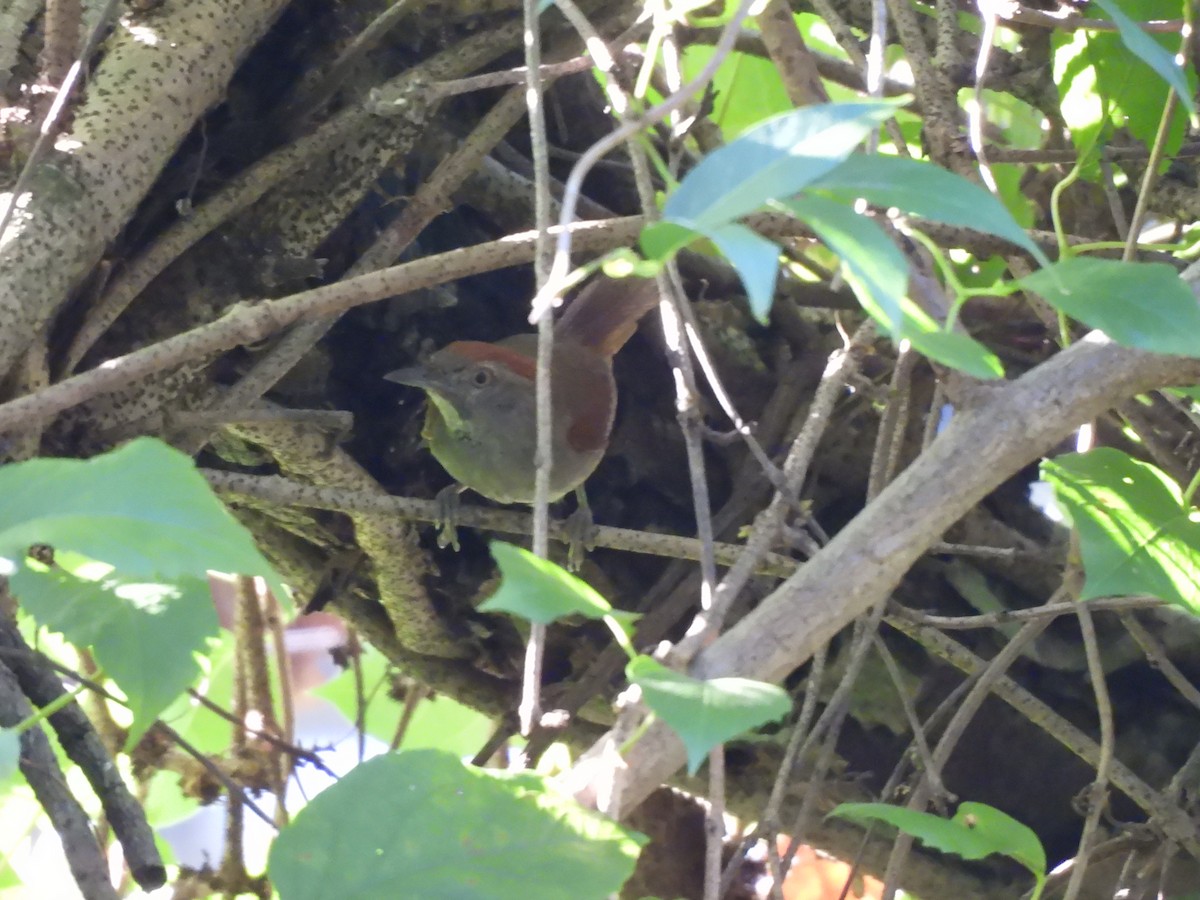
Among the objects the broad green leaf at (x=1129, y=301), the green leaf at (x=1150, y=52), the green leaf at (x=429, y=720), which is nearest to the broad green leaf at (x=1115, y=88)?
the green leaf at (x=1150, y=52)

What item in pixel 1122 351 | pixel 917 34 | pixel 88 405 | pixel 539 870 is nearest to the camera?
pixel 539 870

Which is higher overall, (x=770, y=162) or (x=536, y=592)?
(x=770, y=162)

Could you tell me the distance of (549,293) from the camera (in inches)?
32.0

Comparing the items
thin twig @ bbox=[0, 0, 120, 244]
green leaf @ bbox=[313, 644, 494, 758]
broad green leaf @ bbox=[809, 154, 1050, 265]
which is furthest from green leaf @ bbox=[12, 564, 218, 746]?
green leaf @ bbox=[313, 644, 494, 758]

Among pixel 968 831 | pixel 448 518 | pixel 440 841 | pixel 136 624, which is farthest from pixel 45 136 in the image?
pixel 968 831

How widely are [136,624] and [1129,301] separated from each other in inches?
30.0

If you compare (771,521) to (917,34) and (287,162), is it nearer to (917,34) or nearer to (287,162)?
(917,34)

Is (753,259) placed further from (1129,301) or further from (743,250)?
(1129,301)

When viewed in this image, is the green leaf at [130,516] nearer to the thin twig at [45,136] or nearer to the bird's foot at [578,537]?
the thin twig at [45,136]

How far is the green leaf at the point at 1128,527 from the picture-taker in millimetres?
1044

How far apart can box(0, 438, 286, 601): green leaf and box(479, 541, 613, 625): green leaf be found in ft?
0.50

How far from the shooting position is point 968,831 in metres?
1.07

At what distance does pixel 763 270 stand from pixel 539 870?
0.46 m

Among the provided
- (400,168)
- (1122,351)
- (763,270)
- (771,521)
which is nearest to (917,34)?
(1122,351)
